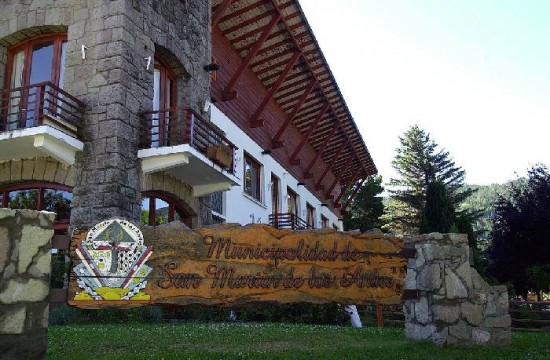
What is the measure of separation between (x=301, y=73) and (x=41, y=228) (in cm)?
1915

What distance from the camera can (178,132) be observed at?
12422mm

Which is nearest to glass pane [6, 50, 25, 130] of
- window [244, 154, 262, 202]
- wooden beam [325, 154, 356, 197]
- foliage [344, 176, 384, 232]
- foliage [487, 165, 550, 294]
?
window [244, 154, 262, 202]

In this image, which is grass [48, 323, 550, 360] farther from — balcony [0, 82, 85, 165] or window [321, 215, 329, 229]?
window [321, 215, 329, 229]

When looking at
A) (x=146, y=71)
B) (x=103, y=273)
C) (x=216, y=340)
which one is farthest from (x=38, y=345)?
(x=146, y=71)

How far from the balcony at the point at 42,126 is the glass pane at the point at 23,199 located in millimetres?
802

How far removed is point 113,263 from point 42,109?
6.49 m

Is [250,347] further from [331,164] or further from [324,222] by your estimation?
[324,222]

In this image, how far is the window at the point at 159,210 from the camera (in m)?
12.5

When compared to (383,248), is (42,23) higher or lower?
higher

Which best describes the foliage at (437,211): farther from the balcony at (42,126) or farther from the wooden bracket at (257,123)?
the balcony at (42,126)

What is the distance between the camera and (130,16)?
38.7ft

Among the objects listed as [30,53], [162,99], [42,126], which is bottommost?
[42,126]

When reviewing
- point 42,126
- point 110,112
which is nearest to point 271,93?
point 110,112

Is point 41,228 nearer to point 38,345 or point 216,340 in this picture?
point 38,345
